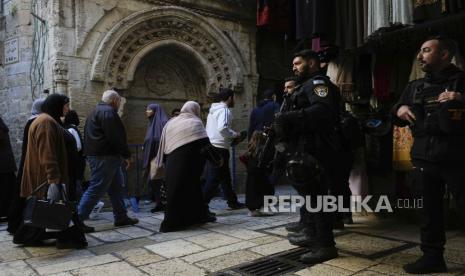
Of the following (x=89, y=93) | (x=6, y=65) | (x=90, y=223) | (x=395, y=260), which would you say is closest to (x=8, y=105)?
(x=6, y=65)

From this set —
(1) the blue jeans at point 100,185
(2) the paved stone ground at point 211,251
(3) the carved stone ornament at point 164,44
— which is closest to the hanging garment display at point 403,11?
(2) the paved stone ground at point 211,251

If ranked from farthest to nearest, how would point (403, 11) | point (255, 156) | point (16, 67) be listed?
1. point (16, 67)
2. point (255, 156)
3. point (403, 11)

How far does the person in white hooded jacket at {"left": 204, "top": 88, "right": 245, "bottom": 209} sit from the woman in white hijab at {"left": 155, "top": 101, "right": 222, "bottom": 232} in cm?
57

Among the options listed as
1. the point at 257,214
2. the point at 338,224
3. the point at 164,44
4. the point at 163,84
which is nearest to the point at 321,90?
the point at 338,224

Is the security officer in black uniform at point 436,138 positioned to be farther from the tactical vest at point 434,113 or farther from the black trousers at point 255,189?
the black trousers at point 255,189

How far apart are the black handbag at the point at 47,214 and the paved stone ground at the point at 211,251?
1.01 feet

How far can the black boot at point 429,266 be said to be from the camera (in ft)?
8.86

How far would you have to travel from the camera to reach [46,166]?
3660 millimetres

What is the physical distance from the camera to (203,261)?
10.7 feet

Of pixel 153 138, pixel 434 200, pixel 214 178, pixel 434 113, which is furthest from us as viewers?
pixel 153 138

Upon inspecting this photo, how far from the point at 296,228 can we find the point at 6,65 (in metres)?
6.48

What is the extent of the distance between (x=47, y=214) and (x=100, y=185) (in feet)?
3.50

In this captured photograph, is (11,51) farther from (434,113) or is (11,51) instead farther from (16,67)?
(434,113)

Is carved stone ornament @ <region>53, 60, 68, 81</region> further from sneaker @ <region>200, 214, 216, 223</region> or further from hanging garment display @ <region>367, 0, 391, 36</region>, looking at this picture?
hanging garment display @ <region>367, 0, 391, 36</region>
